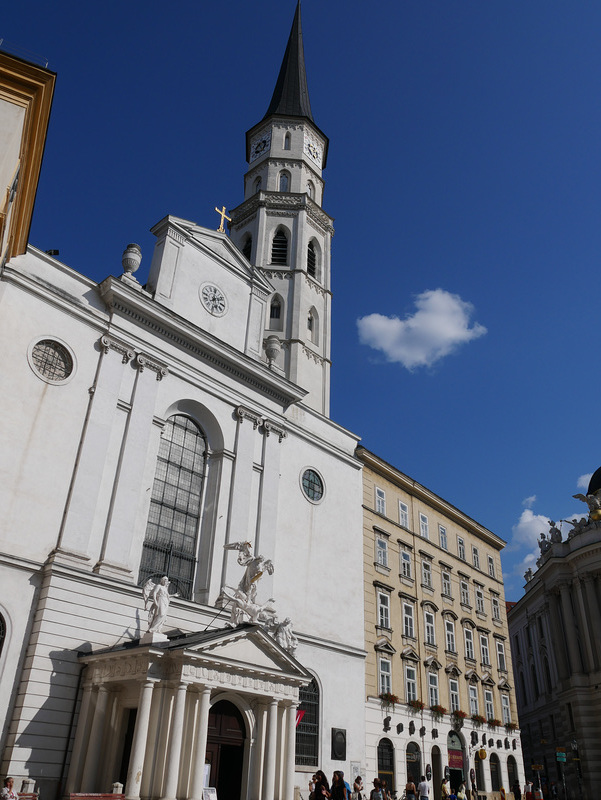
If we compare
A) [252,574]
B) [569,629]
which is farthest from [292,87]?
[569,629]

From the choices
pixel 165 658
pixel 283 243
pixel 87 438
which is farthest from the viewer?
pixel 283 243

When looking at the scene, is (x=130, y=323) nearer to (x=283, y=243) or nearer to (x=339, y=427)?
(x=339, y=427)

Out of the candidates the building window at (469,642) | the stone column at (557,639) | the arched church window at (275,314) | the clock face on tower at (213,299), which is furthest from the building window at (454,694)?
the stone column at (557,639)

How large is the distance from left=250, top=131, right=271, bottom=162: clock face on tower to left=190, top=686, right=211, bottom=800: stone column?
3645 cm

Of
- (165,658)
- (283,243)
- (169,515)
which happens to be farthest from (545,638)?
(165,658)

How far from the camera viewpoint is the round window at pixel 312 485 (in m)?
31.8

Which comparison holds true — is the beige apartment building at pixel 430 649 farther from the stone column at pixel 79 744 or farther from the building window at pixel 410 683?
the stone column at pixel 79 744

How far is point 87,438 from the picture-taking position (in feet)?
76.8

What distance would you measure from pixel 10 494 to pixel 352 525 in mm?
16929

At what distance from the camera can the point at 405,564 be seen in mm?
36094

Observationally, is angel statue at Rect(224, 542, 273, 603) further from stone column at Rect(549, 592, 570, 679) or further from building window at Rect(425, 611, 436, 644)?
stone column at Rect(549, 592, 570, 679)

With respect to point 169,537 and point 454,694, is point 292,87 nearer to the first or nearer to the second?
point 169,537

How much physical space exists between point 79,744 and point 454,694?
2214cm

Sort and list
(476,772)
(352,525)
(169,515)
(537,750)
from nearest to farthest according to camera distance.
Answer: (169,515) → (352,525) → (476,772) → (537,750)
